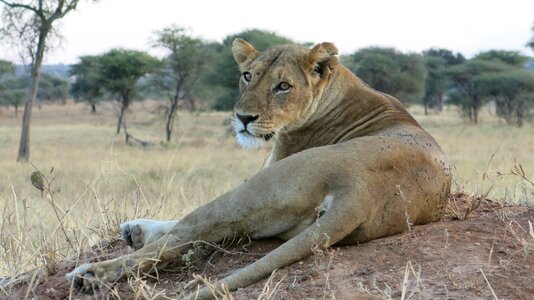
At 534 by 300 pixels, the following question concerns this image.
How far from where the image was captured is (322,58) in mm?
3820

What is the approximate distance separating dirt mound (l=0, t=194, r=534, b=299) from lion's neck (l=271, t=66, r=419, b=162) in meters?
0.74

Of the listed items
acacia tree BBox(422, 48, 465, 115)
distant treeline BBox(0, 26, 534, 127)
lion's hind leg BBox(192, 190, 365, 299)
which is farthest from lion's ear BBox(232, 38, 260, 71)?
acacia tree BBox(422, 48, 465, 115)

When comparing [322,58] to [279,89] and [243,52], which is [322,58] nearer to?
[279,89]

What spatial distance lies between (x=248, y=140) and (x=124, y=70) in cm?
3192

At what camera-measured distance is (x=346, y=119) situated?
3.88 m

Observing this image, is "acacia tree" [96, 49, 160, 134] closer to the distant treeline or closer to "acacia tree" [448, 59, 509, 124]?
the distant treeline

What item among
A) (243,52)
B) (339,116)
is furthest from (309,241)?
(243,52)

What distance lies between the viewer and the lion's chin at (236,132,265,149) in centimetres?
365

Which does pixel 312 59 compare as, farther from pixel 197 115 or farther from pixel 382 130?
pixel 197 115

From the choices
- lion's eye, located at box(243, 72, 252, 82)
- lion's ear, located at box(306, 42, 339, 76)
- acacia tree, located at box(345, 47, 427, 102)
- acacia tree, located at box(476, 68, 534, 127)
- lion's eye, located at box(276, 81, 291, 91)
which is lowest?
acacia tree, located at box(476, 68, 534, 127)

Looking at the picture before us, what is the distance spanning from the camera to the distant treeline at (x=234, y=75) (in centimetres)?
3128

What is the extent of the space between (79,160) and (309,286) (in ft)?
58.2

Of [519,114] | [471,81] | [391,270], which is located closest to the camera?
[391,270]

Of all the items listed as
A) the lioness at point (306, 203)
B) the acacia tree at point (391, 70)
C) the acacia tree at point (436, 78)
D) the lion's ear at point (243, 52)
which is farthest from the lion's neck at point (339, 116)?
the acacia tree at point (436, 78)
